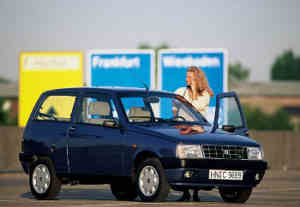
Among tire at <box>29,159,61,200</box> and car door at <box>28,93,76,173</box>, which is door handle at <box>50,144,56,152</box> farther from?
tire at <box>29,159,61,200</box>

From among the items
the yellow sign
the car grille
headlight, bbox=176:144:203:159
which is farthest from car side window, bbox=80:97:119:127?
the yellow sign

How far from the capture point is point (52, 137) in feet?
50.4

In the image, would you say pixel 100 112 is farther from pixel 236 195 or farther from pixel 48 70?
pixel 48 70

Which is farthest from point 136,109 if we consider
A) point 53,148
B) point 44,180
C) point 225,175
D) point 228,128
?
point 44,180

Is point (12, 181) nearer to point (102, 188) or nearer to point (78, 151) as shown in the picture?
point (102, 188)

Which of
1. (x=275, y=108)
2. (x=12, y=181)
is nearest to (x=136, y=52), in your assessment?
(x=12, y=181)

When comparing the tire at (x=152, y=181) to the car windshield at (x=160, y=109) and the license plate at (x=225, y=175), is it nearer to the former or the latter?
the license plate at (x=225, y=175)

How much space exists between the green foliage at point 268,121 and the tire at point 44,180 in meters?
101

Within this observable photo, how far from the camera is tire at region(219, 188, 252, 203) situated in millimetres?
14523

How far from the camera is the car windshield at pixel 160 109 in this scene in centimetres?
1459

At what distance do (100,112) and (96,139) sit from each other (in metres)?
0.43

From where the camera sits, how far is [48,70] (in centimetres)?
3703

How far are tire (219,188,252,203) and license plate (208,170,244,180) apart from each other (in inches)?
18.8

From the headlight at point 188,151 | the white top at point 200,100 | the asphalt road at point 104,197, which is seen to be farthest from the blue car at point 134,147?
the white top at point 200,100
